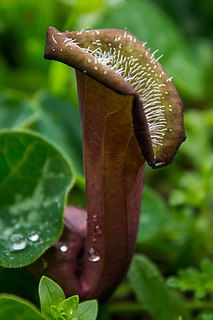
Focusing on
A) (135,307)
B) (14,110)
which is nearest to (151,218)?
(135,307)

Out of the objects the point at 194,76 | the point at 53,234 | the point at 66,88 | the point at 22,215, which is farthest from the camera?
the point at 194,76

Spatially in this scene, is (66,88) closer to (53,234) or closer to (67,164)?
(67,164)

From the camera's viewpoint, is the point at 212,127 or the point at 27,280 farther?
the point at 212,127

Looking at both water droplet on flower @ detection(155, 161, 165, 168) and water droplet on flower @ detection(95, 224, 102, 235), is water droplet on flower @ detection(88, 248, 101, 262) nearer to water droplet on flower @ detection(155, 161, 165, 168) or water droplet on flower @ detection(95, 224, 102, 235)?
water droplet on flower @ detection(95, 224, 102, 235)

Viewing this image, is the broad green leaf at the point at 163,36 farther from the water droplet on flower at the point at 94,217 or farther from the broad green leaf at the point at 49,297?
the broad green leaf at the point at 49,297

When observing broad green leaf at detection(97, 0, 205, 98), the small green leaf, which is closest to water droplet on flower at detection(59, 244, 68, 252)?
the small green leaf

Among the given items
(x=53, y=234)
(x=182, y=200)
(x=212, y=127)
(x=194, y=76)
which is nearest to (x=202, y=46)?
(x=194, y=76)

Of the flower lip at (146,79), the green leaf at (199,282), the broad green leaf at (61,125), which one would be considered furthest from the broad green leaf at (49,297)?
the broad green leaf at (61,125)

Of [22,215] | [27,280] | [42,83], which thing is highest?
[22,215]
